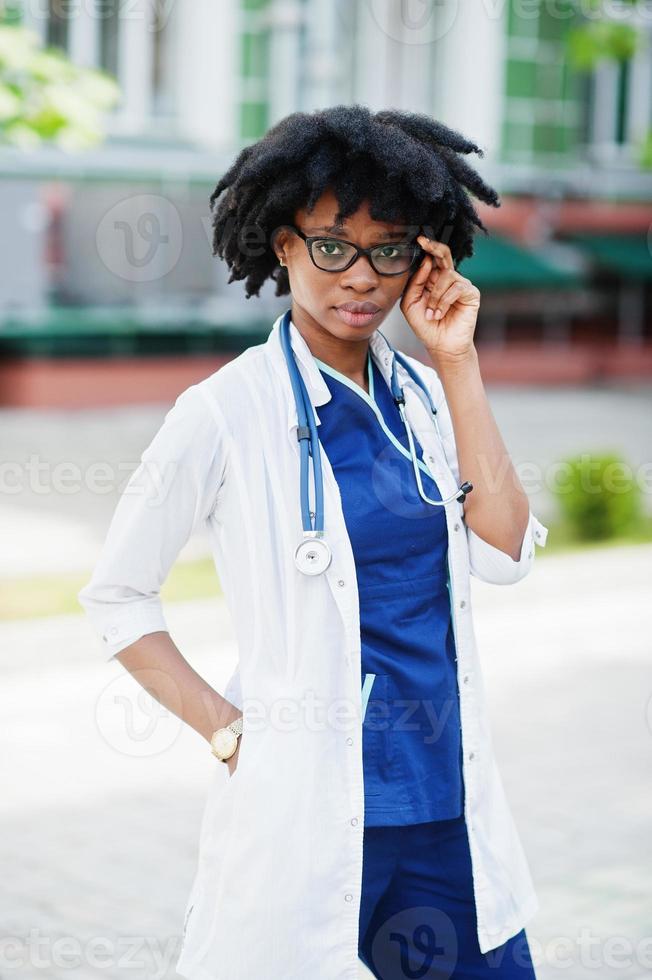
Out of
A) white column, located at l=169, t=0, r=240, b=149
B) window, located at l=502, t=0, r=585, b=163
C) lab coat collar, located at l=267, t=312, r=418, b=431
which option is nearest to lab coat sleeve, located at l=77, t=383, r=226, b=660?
lab coat collar, located at l=267, t=312, r=418, b=431

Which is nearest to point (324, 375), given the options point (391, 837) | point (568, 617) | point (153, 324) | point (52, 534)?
point (391, 837)

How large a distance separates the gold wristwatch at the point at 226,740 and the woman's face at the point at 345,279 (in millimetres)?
729

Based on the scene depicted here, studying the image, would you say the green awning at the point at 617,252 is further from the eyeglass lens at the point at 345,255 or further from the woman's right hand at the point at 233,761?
the woman's right hand at the point at 233,761

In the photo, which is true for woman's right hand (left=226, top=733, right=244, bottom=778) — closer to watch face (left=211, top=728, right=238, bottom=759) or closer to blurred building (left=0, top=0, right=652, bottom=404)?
watch face (left=211, top=728, right=238, bottom=759)

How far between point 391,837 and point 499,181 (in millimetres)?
20838

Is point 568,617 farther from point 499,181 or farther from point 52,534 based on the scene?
point 499,181

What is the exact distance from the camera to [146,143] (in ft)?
63.7

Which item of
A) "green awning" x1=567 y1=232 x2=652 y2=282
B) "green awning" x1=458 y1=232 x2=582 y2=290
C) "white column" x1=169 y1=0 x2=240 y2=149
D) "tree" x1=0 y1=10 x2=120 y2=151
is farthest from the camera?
"green awning" x1=567 y1=232 x2=652 y2=282

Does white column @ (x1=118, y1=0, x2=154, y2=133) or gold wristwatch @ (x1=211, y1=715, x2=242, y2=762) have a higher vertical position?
white column @ (x1=118, y1=0, x2=154, y2=133)

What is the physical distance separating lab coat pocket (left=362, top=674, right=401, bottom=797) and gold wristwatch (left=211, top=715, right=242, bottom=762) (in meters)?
0.23

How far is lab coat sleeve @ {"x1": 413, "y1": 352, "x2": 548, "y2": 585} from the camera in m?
2.78

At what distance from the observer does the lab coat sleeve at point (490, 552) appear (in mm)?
2779

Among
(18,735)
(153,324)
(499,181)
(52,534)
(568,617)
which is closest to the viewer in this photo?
(18,735)

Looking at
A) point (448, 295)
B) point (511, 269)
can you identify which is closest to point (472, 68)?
point (511, 269)
